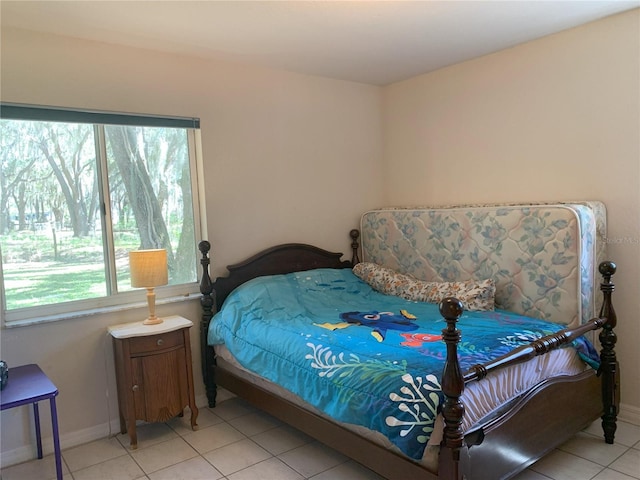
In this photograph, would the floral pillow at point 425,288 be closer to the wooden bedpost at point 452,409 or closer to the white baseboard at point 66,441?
the wooden bedpost at point 452,409

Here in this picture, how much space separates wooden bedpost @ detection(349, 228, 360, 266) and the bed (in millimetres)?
25

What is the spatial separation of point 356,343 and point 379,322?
16.4 inches

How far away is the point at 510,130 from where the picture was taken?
129 inches

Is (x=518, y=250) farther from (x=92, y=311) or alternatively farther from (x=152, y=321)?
(x=92, y=311)

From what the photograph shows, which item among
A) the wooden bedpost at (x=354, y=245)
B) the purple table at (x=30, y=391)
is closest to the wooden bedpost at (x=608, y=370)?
the wooden bedpost at (x=354, y=245)

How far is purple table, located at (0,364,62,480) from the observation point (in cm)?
216

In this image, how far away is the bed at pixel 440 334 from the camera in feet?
6.10

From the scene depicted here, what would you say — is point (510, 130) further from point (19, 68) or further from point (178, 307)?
point (19, 68)

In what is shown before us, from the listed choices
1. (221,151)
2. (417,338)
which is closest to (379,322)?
(417,338)

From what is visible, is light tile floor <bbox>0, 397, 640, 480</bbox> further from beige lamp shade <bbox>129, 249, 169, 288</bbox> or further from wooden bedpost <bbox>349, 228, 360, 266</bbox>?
wooden bedpost <bbox>349, 228, 360, 266</bbox>

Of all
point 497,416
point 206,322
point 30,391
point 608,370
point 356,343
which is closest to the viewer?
point 497,416

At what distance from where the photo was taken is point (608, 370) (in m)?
2.55

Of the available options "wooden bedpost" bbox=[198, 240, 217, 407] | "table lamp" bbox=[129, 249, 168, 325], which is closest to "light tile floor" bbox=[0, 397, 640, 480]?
"wooden bedpost" bbox=[198, 240, 217, 407]

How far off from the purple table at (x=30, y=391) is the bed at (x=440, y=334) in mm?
992
